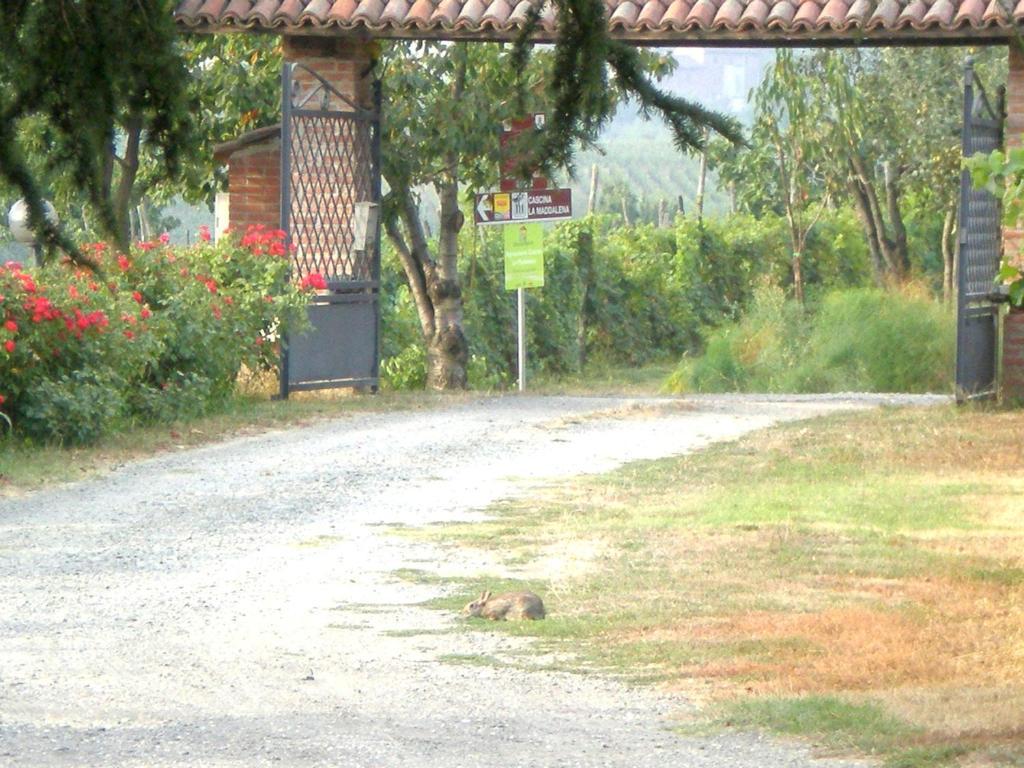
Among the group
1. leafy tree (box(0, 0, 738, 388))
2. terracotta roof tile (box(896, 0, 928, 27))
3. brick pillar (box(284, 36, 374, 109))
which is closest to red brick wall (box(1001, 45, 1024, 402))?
terracotta roof tile (box(896, 0, 928, 27))

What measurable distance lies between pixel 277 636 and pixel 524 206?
11.3 metres

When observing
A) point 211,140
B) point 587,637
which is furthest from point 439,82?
point 587,637

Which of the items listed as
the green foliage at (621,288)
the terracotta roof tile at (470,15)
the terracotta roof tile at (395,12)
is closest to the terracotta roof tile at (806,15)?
the terracotta roof tile at (470,15)

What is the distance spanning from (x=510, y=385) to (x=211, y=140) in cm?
722

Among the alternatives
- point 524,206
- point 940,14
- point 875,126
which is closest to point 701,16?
point 940,14

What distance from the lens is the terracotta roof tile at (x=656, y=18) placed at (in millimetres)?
14508

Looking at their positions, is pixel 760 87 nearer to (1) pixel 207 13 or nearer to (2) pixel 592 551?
(1) pixel 207 13

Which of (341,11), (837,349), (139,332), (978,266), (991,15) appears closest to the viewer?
(139,332)

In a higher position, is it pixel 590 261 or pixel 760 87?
pixel 760 87

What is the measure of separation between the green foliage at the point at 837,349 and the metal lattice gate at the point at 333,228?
5473 mm

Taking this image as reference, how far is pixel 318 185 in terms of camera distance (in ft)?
53.0

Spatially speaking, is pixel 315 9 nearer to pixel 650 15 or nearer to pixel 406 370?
pixel 650 15

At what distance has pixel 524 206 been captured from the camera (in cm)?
1784

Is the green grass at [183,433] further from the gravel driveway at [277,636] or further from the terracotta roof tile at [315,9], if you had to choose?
the terracotta roof tile at [315,9]
